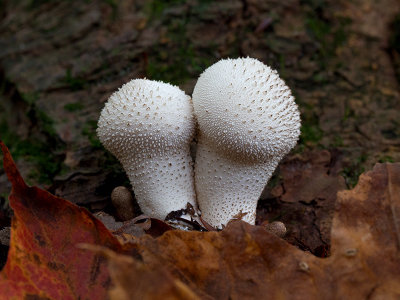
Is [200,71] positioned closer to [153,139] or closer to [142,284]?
[153,139]

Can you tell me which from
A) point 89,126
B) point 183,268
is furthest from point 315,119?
point 183,268

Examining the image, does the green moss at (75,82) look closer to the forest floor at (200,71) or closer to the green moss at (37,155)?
the forest floor at (200,71)

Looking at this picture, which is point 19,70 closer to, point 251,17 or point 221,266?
point 251,17

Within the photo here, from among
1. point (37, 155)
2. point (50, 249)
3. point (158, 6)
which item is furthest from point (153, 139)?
point (158, 6)

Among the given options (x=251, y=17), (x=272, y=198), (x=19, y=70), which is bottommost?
(x=272, y=198)

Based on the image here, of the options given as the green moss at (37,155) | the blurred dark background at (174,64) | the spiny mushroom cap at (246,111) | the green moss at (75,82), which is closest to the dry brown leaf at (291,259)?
the spiny mushroom cap at (246,111)

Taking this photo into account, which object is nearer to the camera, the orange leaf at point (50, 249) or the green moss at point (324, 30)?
the orange leaf at point (50, 249)

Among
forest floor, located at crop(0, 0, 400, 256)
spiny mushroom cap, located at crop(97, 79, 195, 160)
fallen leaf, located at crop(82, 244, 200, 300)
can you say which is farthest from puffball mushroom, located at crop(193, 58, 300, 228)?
fallen leaf, located at crop(82, 244, 200, 300)
